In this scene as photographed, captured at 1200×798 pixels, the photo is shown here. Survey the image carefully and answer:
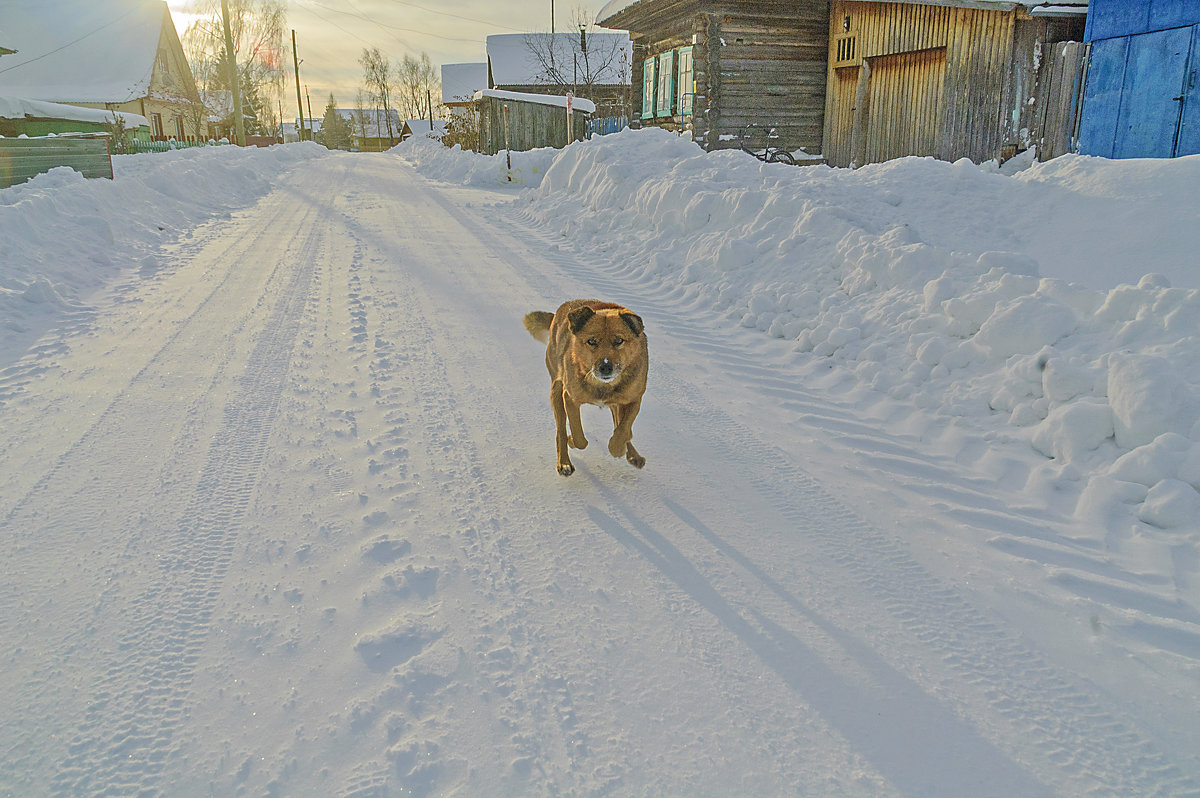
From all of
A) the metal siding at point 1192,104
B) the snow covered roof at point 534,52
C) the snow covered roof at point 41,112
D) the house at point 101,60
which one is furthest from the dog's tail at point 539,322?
the snow covered roof at point 534,52

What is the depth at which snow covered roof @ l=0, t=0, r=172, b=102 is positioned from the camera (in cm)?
4528

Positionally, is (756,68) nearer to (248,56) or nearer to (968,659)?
(968,659)

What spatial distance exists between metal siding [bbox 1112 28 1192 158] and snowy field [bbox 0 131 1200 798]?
5541 millimetres

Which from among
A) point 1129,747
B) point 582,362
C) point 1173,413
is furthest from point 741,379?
point 1129,747

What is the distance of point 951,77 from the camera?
1553 cm

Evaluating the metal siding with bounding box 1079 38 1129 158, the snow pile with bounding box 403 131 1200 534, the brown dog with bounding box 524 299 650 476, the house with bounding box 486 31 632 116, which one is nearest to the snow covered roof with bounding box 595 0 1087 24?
the metal siding with bounding box 1079 38 1129 158

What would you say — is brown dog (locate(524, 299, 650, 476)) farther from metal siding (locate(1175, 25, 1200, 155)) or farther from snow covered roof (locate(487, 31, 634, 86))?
snow covered roof (locate(487, 31, 634, 86))

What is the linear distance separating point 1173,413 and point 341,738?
4320 millimetres

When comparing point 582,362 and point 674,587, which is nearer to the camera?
point 674,587

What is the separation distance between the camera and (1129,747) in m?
2.28

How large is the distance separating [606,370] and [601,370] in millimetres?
26

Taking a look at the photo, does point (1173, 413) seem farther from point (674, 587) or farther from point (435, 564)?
point (435, 564)

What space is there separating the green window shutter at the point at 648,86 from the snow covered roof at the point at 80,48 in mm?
36821

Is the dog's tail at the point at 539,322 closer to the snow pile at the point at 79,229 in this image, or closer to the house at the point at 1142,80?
the snow pile at the point at 79,229
